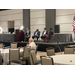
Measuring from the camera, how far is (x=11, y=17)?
55.6 ft

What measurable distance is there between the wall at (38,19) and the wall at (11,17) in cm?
162

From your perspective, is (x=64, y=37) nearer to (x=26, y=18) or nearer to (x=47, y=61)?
(x=26, y=18)

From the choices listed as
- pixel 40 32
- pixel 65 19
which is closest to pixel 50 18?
pixel 65 19

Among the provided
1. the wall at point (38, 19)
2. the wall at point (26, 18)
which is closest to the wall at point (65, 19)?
the wall at point (38, 19)

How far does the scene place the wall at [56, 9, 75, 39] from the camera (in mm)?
12341

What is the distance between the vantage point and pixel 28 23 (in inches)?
594

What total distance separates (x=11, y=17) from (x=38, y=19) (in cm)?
427

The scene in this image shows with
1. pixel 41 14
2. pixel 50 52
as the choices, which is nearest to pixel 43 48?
pixel 50 52

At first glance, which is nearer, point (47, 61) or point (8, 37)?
point (47, 61)

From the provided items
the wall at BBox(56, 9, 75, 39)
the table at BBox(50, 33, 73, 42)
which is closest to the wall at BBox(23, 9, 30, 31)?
the wall at BBox(56, 9, 75, 39)
